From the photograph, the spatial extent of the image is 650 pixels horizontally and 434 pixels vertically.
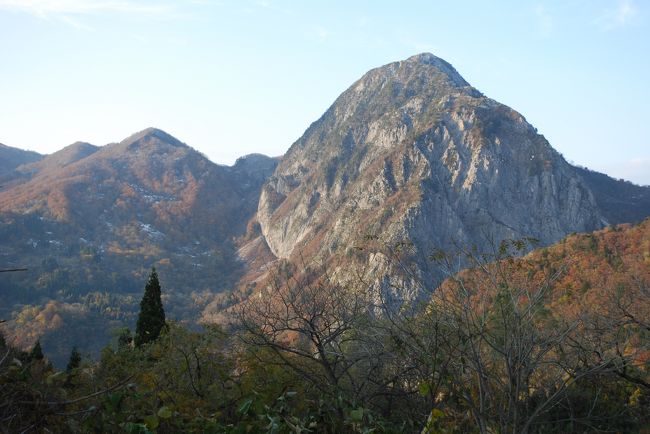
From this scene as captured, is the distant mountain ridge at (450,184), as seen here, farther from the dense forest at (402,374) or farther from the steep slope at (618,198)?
the dense forest at (402,374)

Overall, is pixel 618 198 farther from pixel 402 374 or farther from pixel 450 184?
pixel 402 374

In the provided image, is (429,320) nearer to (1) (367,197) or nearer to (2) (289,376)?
(2) (289,376)

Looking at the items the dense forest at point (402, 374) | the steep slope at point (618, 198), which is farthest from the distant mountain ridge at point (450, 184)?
the dense forest at point (402, 374)

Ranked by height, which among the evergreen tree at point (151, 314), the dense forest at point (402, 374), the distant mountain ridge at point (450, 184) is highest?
the distant mountain ridge at point (450, 184)

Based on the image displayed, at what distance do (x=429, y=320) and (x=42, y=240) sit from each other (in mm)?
207001

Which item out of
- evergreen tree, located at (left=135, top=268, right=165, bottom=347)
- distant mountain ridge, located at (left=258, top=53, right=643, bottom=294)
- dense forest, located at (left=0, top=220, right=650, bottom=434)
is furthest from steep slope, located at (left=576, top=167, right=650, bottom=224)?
dense forest, located at (left=0, top=220, right=650, bottom=434)

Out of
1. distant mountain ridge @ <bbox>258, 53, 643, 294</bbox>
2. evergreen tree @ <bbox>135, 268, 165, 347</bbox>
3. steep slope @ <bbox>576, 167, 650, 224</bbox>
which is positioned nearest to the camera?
evergreen tree @ <bbox>135, 268, 165, 347</bbox>

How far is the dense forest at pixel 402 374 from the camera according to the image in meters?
3.73

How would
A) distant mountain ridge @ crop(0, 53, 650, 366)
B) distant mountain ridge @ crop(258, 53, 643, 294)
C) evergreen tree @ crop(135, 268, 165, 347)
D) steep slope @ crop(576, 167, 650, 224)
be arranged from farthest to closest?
1. steep slope @ crop(576, 167, 650, 224)
2. distant mountain ridge @ crop(0, 53, 650, 366)
3. distant mountain ridge @ crop(258, 53, 643, 294)
4. evergreen tree @ crop(135, 268, 165, 347)

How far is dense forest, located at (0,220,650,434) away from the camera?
3.73m

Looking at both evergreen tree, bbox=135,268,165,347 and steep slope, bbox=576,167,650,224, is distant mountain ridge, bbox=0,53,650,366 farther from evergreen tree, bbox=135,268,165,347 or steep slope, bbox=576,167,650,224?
evergreen tree, bbox=135,268,165,347

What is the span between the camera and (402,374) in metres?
6.93

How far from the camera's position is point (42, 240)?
186375mm

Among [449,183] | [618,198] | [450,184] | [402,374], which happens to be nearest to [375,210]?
[449,183]
